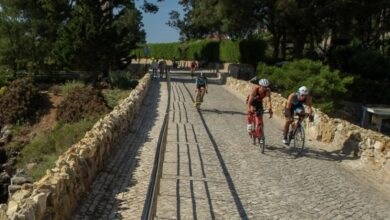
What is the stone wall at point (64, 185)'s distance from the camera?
6387 millimetres

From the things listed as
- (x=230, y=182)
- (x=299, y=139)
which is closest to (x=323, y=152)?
(x=299, y=139)

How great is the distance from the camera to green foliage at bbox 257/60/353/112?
2883cm

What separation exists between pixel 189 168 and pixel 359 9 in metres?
30.9

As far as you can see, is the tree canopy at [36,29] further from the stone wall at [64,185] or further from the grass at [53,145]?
the stone wall at [64,185]

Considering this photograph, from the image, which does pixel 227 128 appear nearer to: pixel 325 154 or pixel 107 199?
pixel 325 154

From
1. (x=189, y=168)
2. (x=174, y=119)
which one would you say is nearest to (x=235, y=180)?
(x=189, y=168)

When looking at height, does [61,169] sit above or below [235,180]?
above

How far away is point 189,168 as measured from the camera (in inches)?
438

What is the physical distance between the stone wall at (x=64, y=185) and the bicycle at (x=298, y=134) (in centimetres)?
492

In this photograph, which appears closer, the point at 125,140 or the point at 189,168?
the point at 189,168

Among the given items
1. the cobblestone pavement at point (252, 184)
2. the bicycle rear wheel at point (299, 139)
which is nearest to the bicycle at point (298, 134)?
the bicycle rear wheel at point (299, 139)

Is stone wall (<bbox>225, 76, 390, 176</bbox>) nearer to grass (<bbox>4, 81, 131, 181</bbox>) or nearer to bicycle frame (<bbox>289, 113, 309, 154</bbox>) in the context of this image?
bicycle frame (<bbox>289, 113, 309, 154</bbox>)

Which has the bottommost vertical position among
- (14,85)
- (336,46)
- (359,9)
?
(14,85)

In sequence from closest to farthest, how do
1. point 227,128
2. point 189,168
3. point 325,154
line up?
point 189,168
point 325,154
point 227,128
